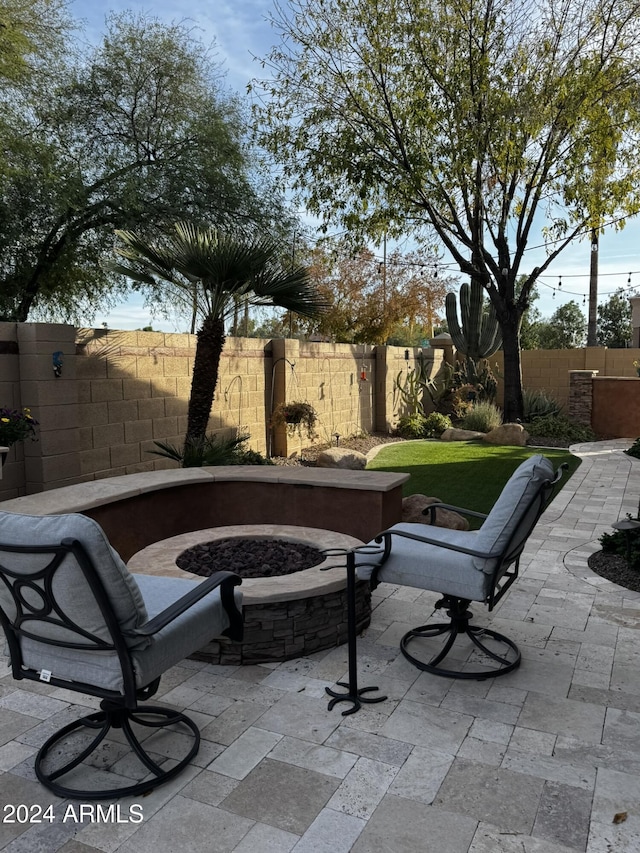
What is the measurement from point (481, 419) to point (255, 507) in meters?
9.43

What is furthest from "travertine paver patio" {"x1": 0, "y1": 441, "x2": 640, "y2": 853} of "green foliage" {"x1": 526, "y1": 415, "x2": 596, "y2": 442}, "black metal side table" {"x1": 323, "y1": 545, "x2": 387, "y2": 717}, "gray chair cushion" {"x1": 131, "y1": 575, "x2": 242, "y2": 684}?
"green foliage" {"x1": 526, "y1": 415, "x2": 596, "y2": 442}

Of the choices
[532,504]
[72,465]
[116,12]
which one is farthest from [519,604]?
[116,12]

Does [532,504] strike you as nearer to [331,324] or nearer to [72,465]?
[72,465]

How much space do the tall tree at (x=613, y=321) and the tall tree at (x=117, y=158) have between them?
30.8m

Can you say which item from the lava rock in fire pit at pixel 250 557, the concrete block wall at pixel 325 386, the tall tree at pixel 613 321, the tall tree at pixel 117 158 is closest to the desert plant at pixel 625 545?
the lava rock in fire pit at pixel 250 557

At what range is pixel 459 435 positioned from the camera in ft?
44.2

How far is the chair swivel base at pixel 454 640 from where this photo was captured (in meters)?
3.40

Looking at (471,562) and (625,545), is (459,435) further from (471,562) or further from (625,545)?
(471,562)

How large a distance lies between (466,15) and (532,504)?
444 inches

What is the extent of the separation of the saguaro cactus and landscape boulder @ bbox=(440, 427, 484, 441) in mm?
3797

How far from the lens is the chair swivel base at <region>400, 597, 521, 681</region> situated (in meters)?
3.40

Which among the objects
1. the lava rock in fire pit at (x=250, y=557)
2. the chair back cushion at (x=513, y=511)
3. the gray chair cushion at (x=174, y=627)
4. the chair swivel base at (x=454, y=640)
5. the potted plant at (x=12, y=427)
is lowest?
the chair swivel base at (x=454, y=640)

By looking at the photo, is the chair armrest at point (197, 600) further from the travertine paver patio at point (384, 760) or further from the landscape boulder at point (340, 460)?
the landscape boulder at point (340, 460)

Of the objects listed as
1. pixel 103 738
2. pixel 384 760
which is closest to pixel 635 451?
pixel 384 760
